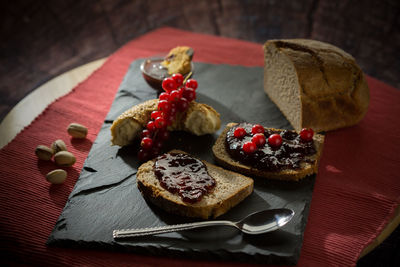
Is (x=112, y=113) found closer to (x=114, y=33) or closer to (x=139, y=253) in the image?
(x=139, y=253)

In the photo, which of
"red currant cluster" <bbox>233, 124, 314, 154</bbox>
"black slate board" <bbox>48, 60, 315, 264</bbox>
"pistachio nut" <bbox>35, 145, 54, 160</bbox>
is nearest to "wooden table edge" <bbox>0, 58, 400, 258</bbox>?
"pistachio nut" <bbox>35, 145, 54, 160</bbox>

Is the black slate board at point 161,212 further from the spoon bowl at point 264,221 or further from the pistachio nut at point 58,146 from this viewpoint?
the pistachio nut at point 58,146

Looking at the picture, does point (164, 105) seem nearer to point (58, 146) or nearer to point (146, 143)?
point (146, 143)

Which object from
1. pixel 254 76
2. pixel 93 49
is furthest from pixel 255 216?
pixel 93 49

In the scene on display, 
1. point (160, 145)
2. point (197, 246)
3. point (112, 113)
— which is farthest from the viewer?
point (112, 113)

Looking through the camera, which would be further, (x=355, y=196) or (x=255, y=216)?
(x=355, y=196)

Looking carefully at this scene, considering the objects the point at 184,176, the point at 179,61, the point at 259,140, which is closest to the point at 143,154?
the point at 184,176

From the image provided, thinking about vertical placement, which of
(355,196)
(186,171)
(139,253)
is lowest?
(355,196)

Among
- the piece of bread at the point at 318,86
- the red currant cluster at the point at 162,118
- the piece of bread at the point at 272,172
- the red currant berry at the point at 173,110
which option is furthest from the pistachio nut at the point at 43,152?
the piece of bread at the point at 318,86
